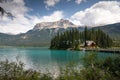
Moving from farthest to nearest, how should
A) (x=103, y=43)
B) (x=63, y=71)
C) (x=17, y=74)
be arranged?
(x=103, y=43) < (x=63, y=71) < (x=17, y=74)

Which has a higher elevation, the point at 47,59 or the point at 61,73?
the point at 61,73

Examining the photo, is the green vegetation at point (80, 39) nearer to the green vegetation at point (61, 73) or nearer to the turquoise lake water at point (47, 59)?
the turquoise lake water at point (47, 59)

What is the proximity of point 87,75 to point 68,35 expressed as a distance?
479ft

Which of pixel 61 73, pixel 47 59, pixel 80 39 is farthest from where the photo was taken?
pixel 80 39

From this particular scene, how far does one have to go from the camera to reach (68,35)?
159000mm

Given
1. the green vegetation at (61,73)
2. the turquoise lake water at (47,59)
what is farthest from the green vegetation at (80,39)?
the green vegetation at (61,73)

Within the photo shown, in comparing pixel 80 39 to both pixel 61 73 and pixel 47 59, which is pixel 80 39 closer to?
pixel 47 59

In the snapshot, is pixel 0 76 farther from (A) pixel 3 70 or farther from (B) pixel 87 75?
(B) pixel 87 75

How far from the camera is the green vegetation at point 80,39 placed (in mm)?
149250

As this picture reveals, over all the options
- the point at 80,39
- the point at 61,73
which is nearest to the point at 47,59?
the point at 61,73

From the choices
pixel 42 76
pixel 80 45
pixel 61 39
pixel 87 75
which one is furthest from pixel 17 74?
pixel 61 39

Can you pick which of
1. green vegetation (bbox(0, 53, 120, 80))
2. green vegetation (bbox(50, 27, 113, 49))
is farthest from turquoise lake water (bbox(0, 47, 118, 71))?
green vegetation (bbox(50, 27, 113, 49))

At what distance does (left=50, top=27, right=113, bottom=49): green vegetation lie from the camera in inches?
5876

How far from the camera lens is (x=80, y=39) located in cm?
15600
